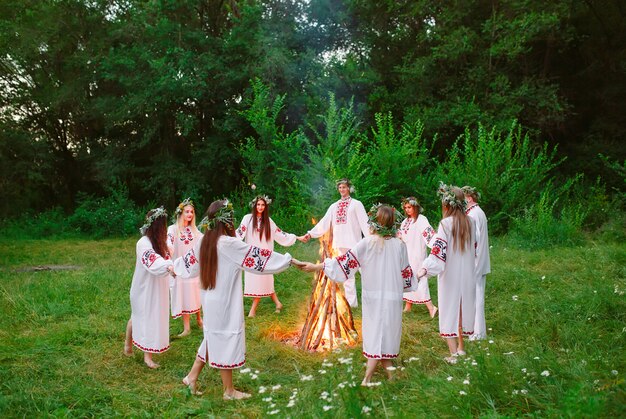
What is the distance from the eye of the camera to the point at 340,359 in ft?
15.0

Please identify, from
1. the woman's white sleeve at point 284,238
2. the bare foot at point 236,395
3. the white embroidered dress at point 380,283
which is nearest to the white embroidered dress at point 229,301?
the bare foot at point 236,395

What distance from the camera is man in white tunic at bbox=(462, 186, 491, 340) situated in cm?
643

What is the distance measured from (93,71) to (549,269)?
1772 cm

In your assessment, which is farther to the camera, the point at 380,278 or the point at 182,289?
the point at 182,289

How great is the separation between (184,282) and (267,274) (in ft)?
Answer: 6.22

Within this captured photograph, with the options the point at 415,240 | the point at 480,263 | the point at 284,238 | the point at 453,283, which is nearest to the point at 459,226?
the point at 453,283

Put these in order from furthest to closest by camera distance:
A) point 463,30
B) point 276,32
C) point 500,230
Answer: point 276,32 → point 463,30 → point 500,230

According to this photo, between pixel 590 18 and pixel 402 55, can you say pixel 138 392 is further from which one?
pixel 590 18

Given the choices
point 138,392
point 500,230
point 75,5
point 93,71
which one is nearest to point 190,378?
point 138,392

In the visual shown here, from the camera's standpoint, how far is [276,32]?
17969 mm

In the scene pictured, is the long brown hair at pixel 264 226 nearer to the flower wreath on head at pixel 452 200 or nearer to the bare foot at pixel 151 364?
the bare foot at pixel 151 364

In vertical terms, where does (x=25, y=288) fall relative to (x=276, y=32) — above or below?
below

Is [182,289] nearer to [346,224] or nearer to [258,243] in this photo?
[258,243]

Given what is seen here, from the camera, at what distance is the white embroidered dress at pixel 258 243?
8.18 metres
